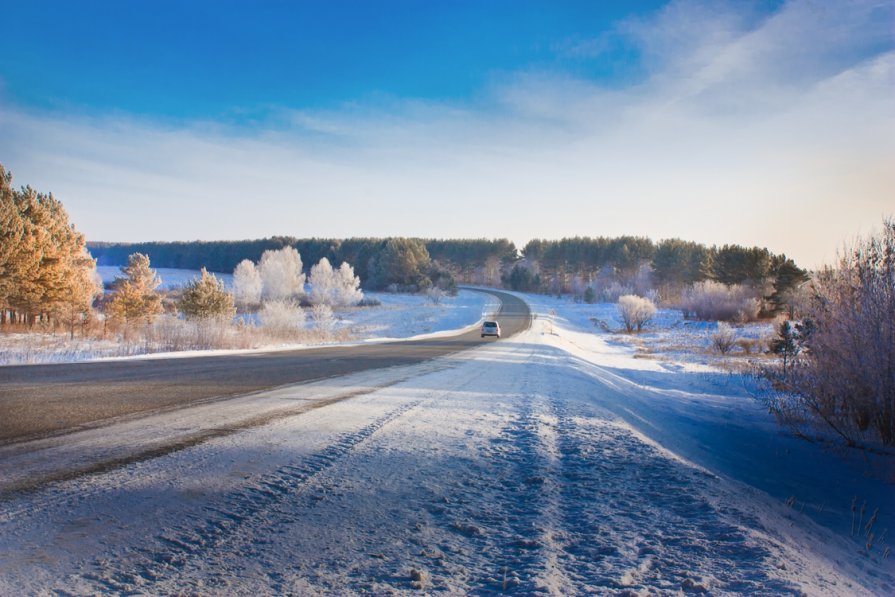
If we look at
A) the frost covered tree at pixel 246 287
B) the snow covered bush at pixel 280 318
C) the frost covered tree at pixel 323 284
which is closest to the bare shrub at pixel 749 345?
the snow covered bush at pixel 280 318

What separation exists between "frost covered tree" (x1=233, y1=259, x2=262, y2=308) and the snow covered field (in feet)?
236

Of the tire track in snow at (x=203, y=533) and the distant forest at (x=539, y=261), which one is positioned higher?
the distant forest at (x=539, y=261)

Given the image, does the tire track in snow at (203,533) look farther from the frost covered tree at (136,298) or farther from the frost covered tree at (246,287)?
the frost covered tree at (246,287)

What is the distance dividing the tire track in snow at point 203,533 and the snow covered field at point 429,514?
13 millimetres

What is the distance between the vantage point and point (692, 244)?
106 meters

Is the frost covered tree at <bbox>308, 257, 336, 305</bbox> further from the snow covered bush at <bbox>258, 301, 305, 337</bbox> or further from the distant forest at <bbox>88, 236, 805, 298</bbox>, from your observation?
the snow covered bush at <bbox>258, 301, 305, 337</bbox>

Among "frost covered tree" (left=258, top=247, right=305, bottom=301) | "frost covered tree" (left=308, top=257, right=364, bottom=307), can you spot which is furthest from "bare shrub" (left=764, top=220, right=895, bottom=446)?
→ "frost covered tree" (left=258, top=247, right=305, bottom=301)

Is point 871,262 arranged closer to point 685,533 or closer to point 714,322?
point 685,533

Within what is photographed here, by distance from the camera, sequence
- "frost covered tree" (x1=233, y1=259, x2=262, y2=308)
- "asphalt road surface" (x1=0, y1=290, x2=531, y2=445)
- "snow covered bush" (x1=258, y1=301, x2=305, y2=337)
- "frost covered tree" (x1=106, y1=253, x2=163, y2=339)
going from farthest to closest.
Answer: "frost covered tree" (x1=233, y1=259, x2=262, y2=308), "frost covered tree" (x1=106, y1=253, x2=163, y2=339), "snow covered bush" (x1=258, y1=301, x2=305, y2=337), "asphalt road surface" (x1=0, y1=290, x2=531, y2=445)

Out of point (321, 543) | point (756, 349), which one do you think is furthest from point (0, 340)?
point (756, 349)

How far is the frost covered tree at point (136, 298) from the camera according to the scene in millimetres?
36875

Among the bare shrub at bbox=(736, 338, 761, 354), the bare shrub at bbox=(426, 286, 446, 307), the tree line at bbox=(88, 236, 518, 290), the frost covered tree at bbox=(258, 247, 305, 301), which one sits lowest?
the bare shrub at bbox=(736, 338, 761, 354)

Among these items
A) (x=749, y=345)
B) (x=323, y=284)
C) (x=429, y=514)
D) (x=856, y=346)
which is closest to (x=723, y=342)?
(x=749, y=345)

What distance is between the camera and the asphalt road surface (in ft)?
19.9
